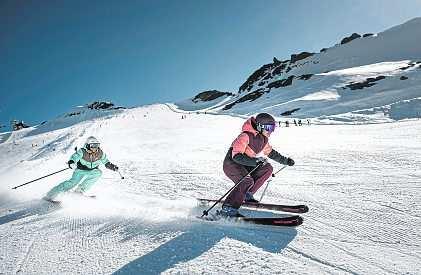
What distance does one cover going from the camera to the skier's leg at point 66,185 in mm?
7137

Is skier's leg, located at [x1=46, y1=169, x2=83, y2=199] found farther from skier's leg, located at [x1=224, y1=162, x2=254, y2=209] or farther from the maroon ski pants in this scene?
skier's leg, located at [x1=224, y1=162, x2=254, y2=209]

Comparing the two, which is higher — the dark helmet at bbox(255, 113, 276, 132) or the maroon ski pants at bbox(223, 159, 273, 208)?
the dark helmet at bbox(255, 113, 276, 132)

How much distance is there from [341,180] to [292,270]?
402 cm

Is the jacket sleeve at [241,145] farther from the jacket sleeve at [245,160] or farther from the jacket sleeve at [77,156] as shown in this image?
the jacket sleeve at [77,156]

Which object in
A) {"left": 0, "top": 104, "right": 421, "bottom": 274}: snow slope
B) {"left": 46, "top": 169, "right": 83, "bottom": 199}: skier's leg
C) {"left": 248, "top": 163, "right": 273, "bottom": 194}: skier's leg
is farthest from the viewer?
{"left": 46, "top": 169, "right": 83, "bottom": 199}: skier's leg

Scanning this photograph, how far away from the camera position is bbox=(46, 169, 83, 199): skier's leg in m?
7.14

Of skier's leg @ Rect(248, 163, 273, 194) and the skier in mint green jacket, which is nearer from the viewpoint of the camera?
skier's leg @ Rect(248, 163, 273, 194)

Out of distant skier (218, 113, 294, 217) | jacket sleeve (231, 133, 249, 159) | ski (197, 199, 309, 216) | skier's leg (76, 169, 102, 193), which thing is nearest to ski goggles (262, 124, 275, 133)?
distant skier (218, 113, 294, 217)

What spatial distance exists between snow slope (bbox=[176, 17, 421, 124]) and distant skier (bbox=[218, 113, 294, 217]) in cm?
2240

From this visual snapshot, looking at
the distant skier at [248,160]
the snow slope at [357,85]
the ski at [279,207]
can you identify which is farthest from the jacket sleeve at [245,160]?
the snow slope at [357,85]

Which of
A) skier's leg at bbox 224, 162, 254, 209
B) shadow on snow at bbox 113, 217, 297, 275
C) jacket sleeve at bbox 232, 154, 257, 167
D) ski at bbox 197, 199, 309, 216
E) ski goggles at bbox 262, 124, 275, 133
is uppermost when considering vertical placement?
ski goggles at bbox 262, 124, 275, 133

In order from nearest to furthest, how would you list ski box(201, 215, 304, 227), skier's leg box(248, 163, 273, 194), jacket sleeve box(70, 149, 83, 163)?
ski box(201, 215, 304, 227)
skier's leg box(248, 163, 273, 194)
jacket sleeve box(70, 149, 83, 163)

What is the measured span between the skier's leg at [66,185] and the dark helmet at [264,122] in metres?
4.04

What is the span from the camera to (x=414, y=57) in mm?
64500
